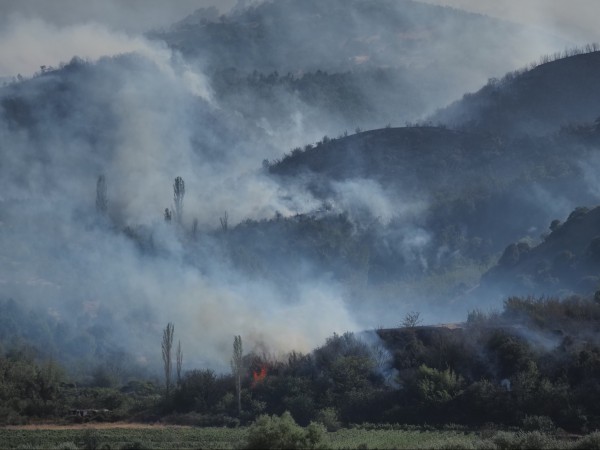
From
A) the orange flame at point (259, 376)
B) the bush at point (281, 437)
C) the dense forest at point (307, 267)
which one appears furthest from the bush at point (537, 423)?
the orange flame at point (259, 376)

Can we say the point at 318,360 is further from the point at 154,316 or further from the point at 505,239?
the point at 505,239

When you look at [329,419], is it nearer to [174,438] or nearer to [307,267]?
[174,438]

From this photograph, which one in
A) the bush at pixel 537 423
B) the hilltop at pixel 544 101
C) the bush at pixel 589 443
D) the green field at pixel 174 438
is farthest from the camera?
the hilltop at pixel 544 101

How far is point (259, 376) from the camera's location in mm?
83000

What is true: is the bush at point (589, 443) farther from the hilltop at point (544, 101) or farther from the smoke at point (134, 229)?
the hilltop at point (544, 101)

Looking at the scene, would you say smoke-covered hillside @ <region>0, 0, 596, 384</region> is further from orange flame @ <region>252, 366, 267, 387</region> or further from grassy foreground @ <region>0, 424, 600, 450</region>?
grassy foreground @ <region>0, 424, 600, 450</region>

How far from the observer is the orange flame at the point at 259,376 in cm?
8125

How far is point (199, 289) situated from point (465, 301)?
37697 mm

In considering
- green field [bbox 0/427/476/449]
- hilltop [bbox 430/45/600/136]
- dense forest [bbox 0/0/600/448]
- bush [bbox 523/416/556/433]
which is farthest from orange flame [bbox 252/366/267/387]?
hilltop [bbox 430/45/600/136]

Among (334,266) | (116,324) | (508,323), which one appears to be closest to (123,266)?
(116,324)

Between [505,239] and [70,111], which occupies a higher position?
[70,111]

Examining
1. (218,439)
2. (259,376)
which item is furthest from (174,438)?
(259,376)

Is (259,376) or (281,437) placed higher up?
(259,376)

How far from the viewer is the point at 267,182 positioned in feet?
558
